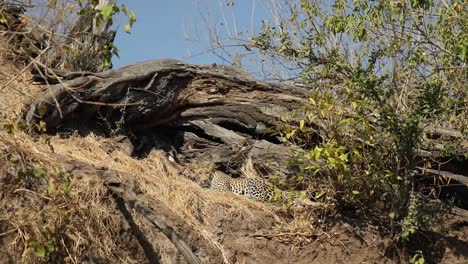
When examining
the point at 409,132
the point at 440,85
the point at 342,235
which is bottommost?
the point at 342,235

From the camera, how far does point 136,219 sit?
8.66 m

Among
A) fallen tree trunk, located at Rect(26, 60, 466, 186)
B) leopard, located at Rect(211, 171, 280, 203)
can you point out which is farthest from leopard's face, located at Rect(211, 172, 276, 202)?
fallen tree trunk, located at Rect(26, 60, 466, 186)

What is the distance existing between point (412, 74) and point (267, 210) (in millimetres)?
2791

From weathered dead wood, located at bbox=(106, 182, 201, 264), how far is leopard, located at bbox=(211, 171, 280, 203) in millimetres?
2429

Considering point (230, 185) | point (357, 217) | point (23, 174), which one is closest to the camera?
point (23, 174)

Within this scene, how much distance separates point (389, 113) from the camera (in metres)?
9.66

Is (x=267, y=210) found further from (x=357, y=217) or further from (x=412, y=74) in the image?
(x=412, y=74)

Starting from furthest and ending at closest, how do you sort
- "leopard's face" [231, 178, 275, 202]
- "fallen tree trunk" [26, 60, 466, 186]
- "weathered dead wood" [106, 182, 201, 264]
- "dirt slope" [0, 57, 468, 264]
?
"fallen tree trunk" [26, 60, 466, 186]
"leopard's face" [231, 178, 275, 202]
"weathered dead wood" [106, 182, 201, 264]
"dirt slope" [0, 57, 468, 264]

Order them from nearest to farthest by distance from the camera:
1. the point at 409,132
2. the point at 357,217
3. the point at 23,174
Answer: the point at 23,174 < the point at 409,132 < the point at 357,217

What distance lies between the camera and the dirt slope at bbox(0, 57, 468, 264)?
25.6 ft

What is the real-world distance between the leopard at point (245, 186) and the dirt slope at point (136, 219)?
0.30 m

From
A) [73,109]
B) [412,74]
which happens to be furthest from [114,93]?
[412,74]

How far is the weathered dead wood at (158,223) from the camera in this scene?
830 centimetres

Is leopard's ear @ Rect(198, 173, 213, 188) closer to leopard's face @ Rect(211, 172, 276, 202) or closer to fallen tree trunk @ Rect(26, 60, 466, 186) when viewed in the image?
leopard's face @ Rect(211, 172, 276, 202)
